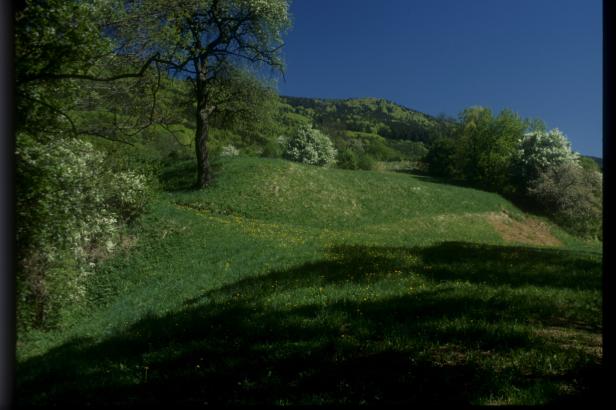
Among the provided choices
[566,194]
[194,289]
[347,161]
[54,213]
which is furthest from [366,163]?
[54,213]

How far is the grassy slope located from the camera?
4.60 meters

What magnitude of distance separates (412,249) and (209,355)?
36.8 ft

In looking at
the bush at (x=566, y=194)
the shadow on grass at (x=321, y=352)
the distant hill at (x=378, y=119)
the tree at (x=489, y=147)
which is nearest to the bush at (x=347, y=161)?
the tree at (x=489, y=147)

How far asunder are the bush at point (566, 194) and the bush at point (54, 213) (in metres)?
40.5

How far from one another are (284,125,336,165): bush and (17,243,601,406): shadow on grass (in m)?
55.8

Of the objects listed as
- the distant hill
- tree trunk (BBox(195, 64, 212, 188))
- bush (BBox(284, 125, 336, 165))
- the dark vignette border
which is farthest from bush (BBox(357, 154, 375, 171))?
the dark vignette border

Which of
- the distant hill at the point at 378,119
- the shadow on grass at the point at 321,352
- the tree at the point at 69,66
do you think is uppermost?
the distant hill at the point at 378,119

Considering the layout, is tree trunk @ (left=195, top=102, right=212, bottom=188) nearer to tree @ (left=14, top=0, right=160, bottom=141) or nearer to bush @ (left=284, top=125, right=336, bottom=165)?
tree @ (left=14, top=0, right=160, bottom=141)

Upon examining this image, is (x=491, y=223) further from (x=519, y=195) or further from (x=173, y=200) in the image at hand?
(x=173, y=200)

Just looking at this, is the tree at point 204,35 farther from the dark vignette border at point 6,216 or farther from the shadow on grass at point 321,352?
the shadow on grass at point 321,352

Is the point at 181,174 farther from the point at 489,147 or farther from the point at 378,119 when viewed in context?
the point at 378,119

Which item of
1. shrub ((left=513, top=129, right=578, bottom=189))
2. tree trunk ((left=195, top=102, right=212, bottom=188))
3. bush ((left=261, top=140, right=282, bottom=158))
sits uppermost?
bush ((left=261, top=140, right=282, bottom=158))

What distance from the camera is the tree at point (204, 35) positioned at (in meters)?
6.29

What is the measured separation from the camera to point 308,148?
64625 millimetres
